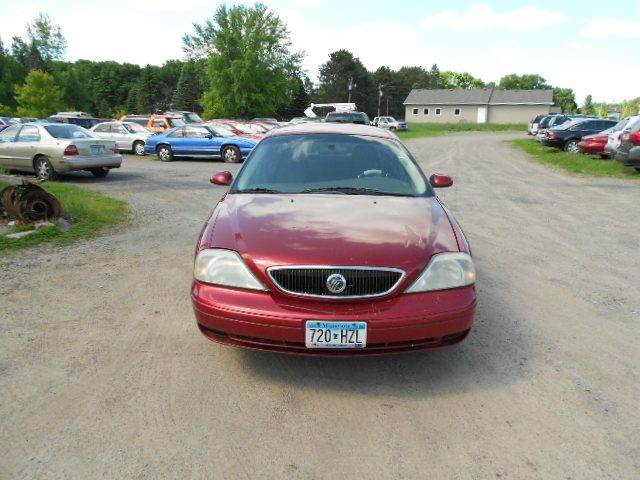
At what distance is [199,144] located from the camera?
1947cm

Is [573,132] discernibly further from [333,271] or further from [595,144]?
[333,271]

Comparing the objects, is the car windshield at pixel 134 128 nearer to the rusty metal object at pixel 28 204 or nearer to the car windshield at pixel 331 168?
the rusty metal object at pixel 28 204

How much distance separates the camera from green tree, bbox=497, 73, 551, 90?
14975 centimetres

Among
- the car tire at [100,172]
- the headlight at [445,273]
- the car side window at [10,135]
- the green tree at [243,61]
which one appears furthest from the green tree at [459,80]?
the headlight at [445,273]

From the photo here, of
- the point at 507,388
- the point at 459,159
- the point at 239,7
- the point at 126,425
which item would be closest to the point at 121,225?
the point at 126,425

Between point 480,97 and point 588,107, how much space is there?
62281 mm

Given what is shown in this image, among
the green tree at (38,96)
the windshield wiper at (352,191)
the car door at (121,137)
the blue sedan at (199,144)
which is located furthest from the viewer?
the green tree at (38,96)

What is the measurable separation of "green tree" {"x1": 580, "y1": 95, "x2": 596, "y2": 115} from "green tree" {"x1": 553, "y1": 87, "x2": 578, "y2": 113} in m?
2.21

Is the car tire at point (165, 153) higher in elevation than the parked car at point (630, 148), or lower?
lower

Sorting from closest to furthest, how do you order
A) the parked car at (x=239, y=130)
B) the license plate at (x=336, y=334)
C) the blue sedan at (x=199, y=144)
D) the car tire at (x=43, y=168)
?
the license plate at (x=336, y=334)
the car tire at (x=43, y=168)
the blue sedan at (x=199, y=144)
the parked car at (x=239, y=130)

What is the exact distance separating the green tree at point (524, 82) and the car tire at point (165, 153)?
Result: 14768 cm

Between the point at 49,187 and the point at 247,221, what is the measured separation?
9.90 meters

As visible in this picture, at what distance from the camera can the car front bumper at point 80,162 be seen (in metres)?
12.8

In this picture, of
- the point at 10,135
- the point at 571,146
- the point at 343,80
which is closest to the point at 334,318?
the point at 10,135
